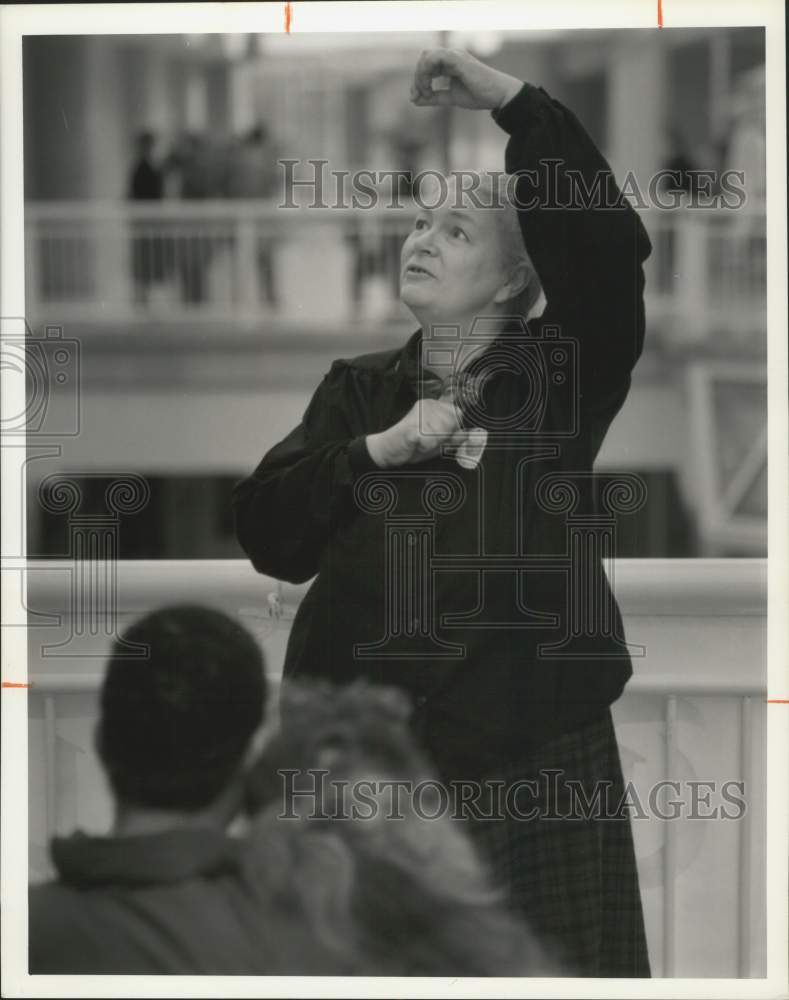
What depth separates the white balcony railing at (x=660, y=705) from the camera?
1.74 meters

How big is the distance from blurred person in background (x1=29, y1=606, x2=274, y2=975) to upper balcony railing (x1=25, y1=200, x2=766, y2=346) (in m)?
0.49

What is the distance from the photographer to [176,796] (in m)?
1.74

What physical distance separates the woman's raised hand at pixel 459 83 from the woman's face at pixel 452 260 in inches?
4.8

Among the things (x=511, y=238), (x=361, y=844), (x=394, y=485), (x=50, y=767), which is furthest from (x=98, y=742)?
(x=511, y=238)

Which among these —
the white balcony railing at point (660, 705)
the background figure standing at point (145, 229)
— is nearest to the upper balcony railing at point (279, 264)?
the background figure standing at point (145, 229)

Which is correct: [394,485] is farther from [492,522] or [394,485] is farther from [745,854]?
[745,854]

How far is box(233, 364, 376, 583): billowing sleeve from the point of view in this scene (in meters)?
1.72

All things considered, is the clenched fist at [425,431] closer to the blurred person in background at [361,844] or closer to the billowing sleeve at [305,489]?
the billowing sleeve at [305,489]

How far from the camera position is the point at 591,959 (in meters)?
1.78

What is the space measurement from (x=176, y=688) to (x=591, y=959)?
0.78m

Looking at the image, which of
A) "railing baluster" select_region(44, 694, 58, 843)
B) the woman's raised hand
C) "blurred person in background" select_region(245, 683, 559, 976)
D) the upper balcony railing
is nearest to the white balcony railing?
"railing baluster" select_region(44, 694, 58, 843)

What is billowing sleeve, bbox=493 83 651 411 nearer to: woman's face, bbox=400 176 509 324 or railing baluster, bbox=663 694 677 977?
woman's face, bbox=400 176 509 324

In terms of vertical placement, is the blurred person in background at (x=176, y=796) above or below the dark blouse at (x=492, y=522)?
below

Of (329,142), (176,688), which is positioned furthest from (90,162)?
(176,688)
